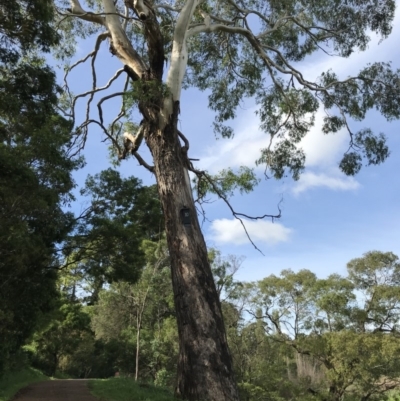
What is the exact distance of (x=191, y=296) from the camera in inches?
199

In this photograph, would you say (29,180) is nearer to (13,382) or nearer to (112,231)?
(112,231)

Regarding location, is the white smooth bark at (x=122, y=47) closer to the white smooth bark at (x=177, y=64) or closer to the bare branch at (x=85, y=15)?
the bare branch at (x=85, y=15)

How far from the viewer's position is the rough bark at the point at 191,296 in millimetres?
4621

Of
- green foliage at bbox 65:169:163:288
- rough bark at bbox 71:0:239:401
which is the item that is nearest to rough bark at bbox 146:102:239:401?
rough bark at bbox 71:0:239:401

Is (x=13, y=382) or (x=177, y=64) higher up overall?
(x=177, y=64)

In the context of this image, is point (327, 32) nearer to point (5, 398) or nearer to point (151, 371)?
point (5, 398)

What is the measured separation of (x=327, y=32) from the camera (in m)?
10.8

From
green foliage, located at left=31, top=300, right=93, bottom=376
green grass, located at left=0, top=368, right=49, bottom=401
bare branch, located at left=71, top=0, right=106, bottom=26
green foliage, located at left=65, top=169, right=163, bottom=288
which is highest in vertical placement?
bare branch, located at left=71, top=0, right=106, bottom=26

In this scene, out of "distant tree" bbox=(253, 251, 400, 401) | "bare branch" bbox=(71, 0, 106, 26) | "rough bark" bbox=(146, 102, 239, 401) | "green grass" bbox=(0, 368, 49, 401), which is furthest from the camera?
"distant tree" bbox=(253, 251, 400, 401)

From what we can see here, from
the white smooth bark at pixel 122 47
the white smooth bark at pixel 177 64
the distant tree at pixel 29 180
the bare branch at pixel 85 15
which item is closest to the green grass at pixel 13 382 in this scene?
the distant tree at pixel 29 180

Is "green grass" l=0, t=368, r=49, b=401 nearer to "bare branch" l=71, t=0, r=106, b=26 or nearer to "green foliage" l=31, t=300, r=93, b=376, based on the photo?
"green foliage" l=31, t=300, r=93, b=376

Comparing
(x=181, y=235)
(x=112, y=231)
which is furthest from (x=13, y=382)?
(x=181, y=235)

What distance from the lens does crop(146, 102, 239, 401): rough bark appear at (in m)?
4.62

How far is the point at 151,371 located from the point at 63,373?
576 centimetres
